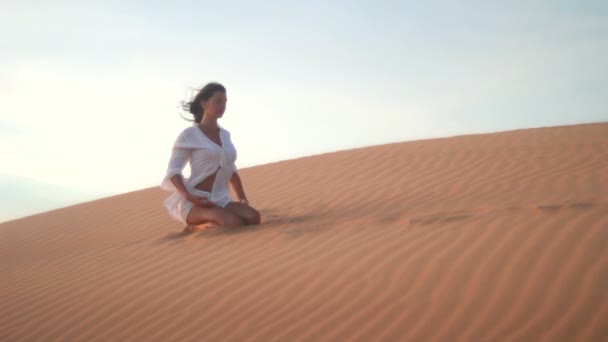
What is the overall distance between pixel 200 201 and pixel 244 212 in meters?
0.47

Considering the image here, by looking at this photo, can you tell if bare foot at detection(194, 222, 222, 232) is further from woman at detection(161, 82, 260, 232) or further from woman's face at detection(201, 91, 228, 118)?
woman's face at detection(201, 91, 228, 118)

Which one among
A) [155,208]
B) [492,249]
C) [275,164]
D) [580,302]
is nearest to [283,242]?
[492,249]

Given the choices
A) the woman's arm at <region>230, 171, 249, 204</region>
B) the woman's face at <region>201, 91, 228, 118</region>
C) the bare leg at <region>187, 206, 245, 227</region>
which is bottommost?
the bare leg at <region>187, 206, 245, 227</region>

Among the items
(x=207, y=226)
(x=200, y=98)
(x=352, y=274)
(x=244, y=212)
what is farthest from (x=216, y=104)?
(x=352, y=274)

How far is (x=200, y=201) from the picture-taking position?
597 centimetres

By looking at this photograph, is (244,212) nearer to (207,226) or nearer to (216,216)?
(216,216)

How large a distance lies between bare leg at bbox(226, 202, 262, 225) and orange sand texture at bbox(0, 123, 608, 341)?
0.58 feet

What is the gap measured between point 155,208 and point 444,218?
529cm

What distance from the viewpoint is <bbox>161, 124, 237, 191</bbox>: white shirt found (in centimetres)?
605

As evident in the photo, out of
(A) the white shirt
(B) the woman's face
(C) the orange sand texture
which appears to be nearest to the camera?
(C) the orange sand texture

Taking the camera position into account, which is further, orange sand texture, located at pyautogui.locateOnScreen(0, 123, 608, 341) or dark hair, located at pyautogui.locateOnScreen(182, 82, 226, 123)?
dark hair, located at pyautogui.locateOnScreen(182, 82, 226, 123)

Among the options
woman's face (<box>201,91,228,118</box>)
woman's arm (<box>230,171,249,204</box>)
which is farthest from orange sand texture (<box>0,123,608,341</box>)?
woman's face (<box>201,91,228,118</box>)

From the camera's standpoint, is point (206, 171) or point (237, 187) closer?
point (206, 171)

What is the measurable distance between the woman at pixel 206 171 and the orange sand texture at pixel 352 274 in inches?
8.8
